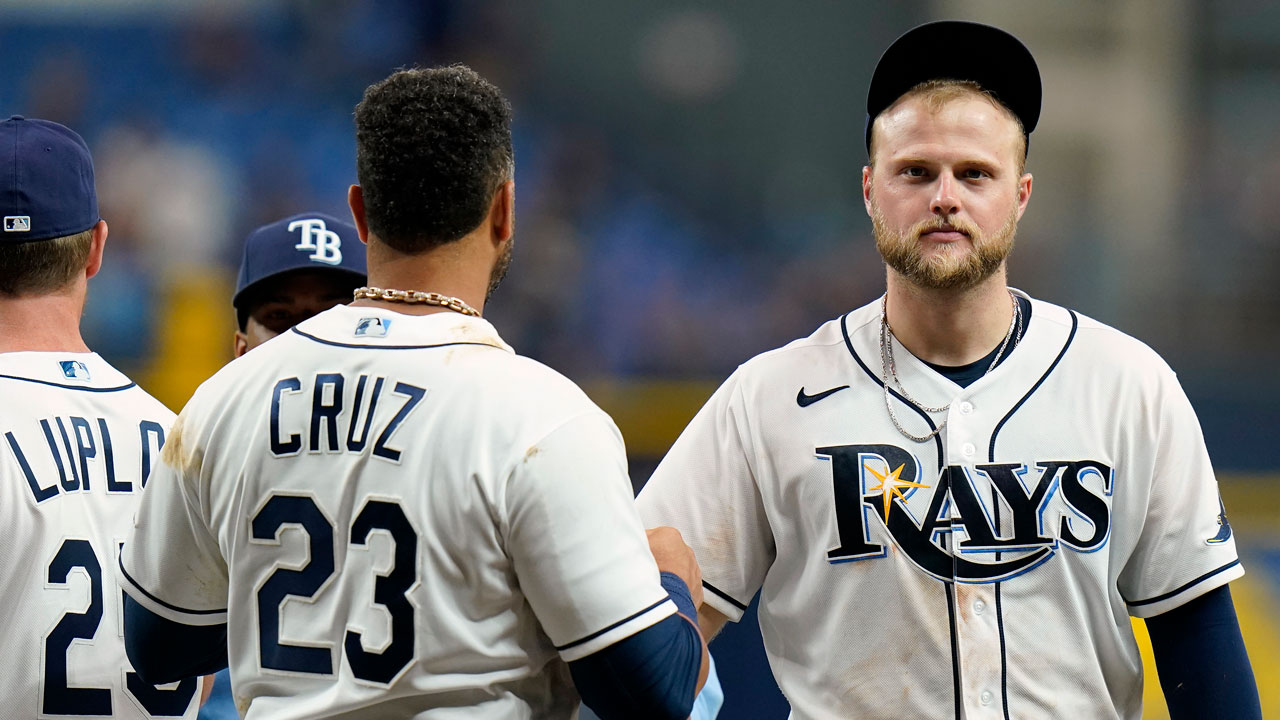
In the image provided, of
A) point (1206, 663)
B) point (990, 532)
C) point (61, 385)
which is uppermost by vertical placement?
point (61, 385)

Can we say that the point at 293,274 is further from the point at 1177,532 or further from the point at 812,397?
the point at 1177,532

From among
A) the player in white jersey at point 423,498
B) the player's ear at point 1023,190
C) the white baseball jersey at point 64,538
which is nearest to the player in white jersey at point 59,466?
the white baseball jersey at point 64,538

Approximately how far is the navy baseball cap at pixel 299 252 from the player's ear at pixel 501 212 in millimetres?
1273

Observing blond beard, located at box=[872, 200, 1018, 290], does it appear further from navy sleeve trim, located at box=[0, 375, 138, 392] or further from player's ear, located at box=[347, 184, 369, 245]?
navy sleeve trim, located at box=[0, 375, 138, 392]

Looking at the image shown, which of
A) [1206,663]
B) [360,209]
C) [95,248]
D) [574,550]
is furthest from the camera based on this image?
[95,248]

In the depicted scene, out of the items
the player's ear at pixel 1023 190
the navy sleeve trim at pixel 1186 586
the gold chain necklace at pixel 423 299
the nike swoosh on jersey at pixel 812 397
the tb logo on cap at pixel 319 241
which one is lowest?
the navy sleeve trim at pixel 1186 586

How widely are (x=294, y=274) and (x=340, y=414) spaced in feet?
4.75

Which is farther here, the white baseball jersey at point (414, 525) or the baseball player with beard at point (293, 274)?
the baseball player with beard at point (293, 274)

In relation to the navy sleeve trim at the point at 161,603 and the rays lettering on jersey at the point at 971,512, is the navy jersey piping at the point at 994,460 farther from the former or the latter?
the navy sleeve trim at the point at 161,603

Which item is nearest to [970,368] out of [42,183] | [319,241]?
[319,241]

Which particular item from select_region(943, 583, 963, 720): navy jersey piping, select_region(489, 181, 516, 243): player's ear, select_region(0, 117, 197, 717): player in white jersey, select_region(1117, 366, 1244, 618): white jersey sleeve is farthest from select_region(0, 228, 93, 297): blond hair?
select_region(1117, 366, 1244, 618): white jersey sleeve

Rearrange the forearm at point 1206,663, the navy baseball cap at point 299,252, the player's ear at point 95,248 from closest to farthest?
the forearm at point 1206,663
the player's ear at point 95,248
the navy baseball cap at point 299,252

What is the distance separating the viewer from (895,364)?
270cm

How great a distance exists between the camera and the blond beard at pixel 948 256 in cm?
255
